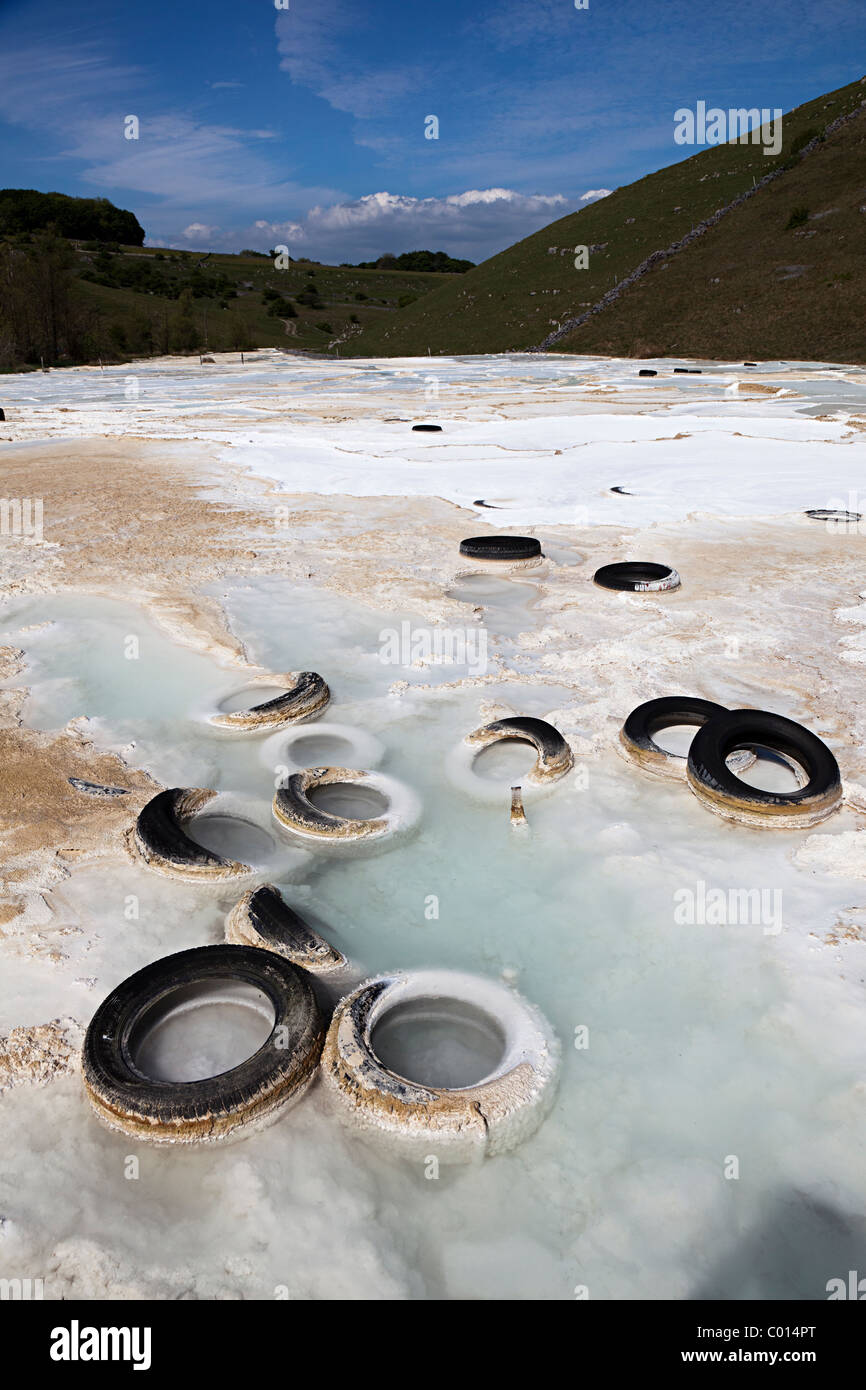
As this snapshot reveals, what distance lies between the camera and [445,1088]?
2.44m

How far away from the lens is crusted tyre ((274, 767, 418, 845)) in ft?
11.8

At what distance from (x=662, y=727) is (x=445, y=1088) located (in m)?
2.71

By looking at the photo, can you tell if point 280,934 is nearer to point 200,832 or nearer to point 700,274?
point 200,832

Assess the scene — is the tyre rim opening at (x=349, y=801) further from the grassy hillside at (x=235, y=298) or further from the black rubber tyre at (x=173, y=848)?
the grassy hillside at (x=235, y=298)

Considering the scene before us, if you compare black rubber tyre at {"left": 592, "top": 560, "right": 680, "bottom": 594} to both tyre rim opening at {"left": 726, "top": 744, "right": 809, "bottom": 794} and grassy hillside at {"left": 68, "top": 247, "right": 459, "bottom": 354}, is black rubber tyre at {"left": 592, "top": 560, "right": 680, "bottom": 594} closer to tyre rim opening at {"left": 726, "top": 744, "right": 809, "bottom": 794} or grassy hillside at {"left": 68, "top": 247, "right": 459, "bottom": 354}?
tyre rim opening at {"left": 726, "top": 744, "right": 809, "bottom": 794}

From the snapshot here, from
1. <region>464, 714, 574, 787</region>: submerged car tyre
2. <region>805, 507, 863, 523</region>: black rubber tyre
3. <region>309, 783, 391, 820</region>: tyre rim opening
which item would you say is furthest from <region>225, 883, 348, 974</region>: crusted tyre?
<region>805, 507, 863, 523</region>: black rubber tyre

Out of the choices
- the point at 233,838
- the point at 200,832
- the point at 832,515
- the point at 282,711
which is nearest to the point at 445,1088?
the point at 233,838

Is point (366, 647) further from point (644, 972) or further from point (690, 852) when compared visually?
point (644, 972)

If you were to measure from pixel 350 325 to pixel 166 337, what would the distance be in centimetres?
2085

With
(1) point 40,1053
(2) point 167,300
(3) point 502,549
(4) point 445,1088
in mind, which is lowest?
(4) point 445,1088

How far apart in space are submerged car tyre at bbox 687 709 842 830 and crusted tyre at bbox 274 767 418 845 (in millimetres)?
1486

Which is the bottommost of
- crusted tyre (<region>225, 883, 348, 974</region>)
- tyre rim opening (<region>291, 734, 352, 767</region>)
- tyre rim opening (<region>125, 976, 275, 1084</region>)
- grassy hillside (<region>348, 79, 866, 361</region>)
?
tyre rim opening (<region>125, 976, 275, 1084</region>)

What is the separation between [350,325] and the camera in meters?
62.6
